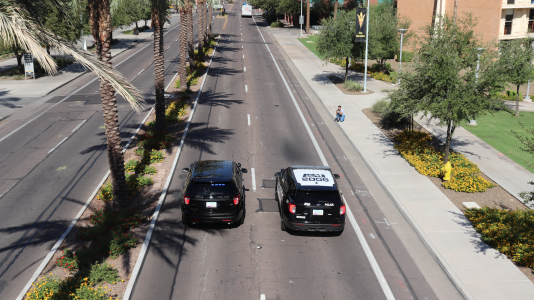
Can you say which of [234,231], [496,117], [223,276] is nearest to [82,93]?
[234,231]

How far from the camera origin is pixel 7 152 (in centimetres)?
2061

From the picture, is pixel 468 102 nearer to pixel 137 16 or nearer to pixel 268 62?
pixel 268 62

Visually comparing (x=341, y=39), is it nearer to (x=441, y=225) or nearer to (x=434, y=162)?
(x=434, y=162)

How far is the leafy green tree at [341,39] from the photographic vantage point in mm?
36938

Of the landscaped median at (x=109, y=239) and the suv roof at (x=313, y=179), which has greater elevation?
the suv roof at (x=313, y=179)

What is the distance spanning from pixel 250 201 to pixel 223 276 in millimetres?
4749

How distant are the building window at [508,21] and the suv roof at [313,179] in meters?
43.7

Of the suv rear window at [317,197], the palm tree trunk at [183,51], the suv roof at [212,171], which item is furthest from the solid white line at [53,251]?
the palm tree trunk at [183,51]

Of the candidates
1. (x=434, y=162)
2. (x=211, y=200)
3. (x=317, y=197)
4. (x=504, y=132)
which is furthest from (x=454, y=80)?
(x=211, y=200)

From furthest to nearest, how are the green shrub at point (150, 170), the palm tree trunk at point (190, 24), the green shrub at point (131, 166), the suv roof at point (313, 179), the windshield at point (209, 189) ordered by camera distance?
the palm tree trunk at point (190, 24) < the green shrub at point (131, 166) < the green shrub at point (150, 170) < the windshield at point (209, 189) < the suv roof at point (313, 179)

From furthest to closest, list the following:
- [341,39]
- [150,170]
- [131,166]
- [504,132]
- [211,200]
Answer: [341,39] < [504,132] < [131,166] < [150,170] < [211,200]

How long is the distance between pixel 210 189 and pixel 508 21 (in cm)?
4685

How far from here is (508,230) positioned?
504 inches

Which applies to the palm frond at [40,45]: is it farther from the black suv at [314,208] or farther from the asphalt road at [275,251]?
the black suv at [314,208]
